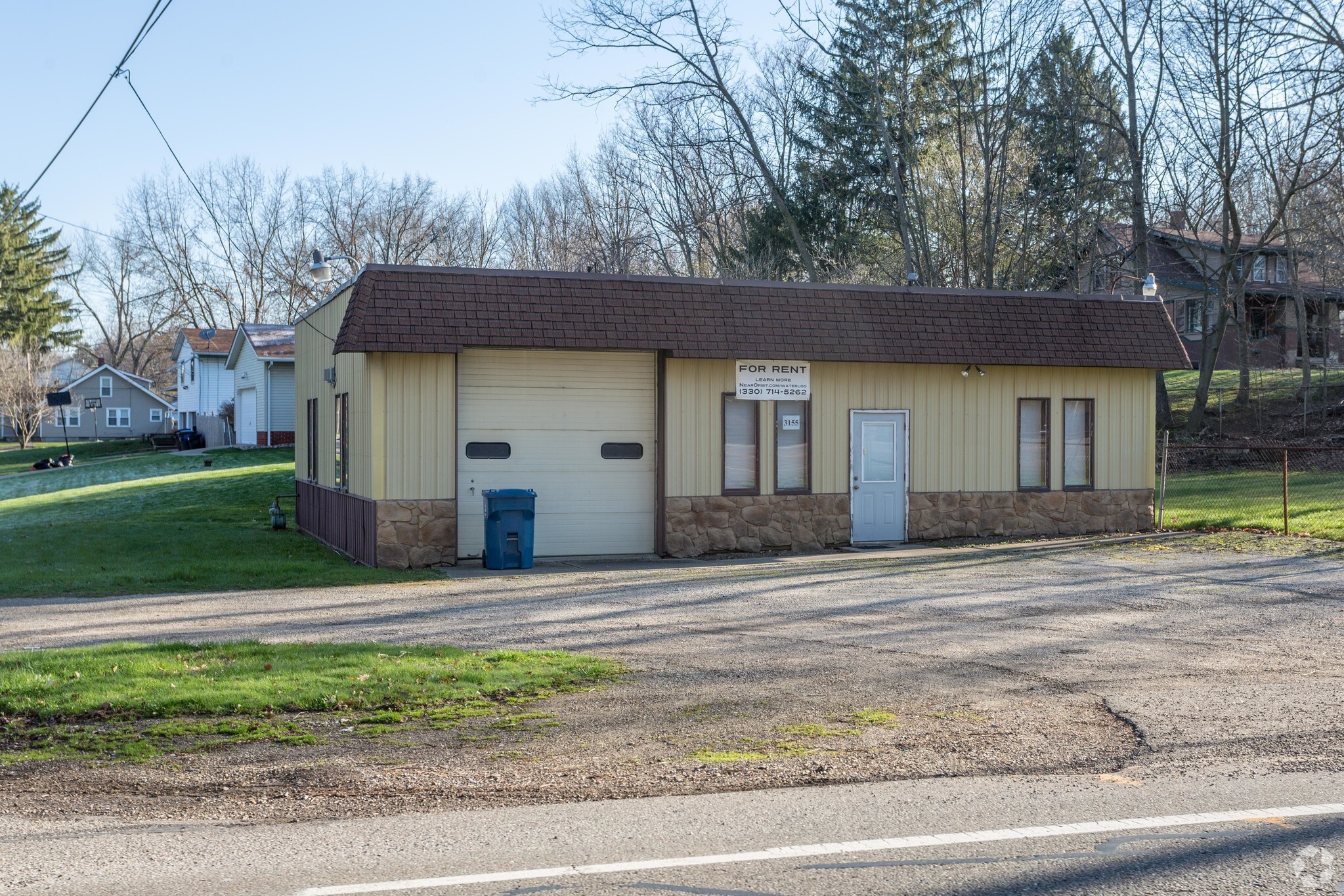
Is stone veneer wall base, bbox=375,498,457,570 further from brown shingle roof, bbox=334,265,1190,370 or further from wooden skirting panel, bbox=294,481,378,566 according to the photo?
brown shingle roof, bbox=334,265,1190,370

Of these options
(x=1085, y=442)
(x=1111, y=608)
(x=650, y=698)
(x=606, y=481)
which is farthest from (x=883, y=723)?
(x=1085, y=442)

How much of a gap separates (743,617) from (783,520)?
652 centimetres

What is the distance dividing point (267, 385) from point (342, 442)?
26.7m

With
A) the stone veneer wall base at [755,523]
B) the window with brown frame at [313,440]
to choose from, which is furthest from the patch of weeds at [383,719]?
the window with brown frame at [313,440]

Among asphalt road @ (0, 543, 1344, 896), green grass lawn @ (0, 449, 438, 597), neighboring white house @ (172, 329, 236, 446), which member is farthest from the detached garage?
neighboring white house @ (172, 329, 236, 446)

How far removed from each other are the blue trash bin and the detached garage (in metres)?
0.65

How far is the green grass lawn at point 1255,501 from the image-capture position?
2000 centimetres

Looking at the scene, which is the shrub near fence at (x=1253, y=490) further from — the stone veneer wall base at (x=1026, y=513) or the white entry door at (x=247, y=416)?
the white entry door at (x=247, y=416)

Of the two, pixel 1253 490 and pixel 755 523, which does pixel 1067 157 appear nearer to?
pixel 1253 490

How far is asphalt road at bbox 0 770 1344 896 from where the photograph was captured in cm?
471

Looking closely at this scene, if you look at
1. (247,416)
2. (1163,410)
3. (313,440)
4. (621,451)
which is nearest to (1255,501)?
(621,451)

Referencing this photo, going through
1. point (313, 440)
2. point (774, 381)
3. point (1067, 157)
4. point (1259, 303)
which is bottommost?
point (313, 440)

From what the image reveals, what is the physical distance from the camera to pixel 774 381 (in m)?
17.8

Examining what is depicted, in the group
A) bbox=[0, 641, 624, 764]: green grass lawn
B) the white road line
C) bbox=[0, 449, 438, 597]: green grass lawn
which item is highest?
bbox=[0, 449, 438, 597]: green grass lawn
